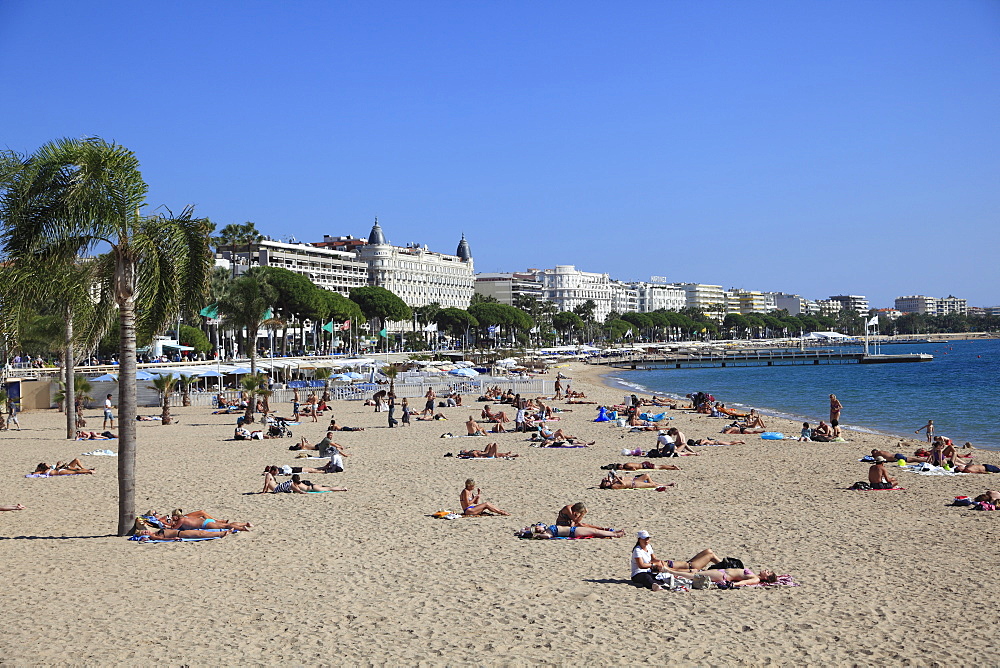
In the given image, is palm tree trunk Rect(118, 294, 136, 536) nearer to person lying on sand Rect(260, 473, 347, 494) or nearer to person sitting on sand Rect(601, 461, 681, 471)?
person lying on sand Rect(260, 473, 347, 494)

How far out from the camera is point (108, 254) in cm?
1158

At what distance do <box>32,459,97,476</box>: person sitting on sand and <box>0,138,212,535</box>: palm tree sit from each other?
6842 millimetres

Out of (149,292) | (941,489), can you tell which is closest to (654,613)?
(149,292)

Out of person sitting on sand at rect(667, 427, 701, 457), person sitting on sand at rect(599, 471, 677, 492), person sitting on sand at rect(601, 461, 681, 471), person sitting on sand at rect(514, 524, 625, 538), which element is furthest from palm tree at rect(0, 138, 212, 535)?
person sitting on sand at rect(667, 427, 701, 457)

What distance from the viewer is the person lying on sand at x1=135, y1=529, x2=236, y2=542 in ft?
38.0

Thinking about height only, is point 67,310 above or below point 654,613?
above

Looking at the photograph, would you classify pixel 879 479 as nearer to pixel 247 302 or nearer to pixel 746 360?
pixel 247 302

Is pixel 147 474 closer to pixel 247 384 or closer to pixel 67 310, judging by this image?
pixel 67 310

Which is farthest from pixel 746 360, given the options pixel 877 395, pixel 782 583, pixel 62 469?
pixel 782 583

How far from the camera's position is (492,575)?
988 centimetres

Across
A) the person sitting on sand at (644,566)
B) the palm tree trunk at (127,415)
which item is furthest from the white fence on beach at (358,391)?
the person sitting on sand at (644,566)

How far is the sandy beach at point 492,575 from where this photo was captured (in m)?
7.54

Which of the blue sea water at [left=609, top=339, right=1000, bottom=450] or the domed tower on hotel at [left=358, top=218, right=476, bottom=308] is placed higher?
the domed tower on hotel at [left=358, top=218, right=476, bottom=308]

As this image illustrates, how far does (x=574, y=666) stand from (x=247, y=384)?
2408cm
